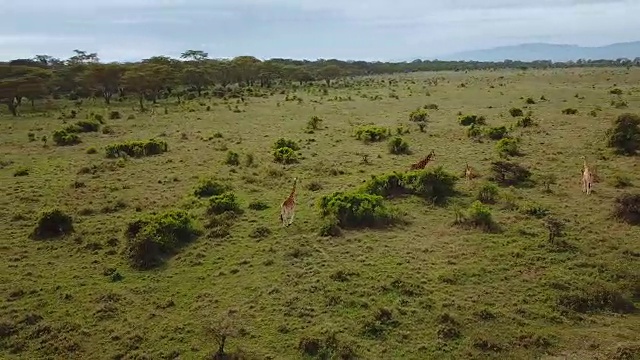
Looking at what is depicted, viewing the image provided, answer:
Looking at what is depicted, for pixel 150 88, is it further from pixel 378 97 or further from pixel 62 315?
pixel 62 315

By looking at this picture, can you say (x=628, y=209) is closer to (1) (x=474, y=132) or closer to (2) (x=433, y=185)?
(2) (x=433, y=185)

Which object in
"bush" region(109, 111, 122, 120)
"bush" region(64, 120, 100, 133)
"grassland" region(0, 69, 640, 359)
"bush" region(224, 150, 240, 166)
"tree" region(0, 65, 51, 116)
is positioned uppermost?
"tree" region(0, 65, 51, 116)

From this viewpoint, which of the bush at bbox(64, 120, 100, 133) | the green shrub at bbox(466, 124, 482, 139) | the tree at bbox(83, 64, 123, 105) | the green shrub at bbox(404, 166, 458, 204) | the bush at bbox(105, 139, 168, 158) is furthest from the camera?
the tree at bbox(83, 64, 123, 105)

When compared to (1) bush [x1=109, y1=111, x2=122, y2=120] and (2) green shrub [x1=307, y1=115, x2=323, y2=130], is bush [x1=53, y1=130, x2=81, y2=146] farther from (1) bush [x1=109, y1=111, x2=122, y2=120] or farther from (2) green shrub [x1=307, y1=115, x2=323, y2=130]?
(2) green shrub [x1=307, y1=115, x2=323, y2=130]

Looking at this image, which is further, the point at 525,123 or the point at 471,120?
the point at 471,120

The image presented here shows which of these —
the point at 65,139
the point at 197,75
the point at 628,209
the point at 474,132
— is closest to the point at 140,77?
the point at 197,75

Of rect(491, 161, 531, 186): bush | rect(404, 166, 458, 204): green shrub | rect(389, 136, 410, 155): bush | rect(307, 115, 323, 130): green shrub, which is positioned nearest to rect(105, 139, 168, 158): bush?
rect(307, 115, 323, 130): green shrub

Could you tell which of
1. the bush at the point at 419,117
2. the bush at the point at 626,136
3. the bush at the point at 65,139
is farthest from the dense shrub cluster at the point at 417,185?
the bush at the point at 65,139
